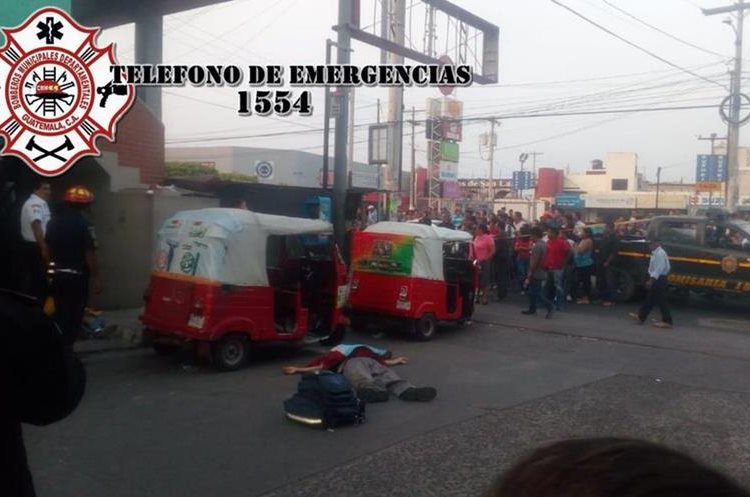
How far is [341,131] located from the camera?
13.9 metres

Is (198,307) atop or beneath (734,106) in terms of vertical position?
beneath

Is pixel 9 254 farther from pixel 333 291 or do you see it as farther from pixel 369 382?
pixel 333 291

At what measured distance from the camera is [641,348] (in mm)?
11727

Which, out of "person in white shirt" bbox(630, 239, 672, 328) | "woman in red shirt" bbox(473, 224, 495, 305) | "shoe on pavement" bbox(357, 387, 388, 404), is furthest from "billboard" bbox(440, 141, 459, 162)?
"shoe on pavement" bbox(357, 387, 388, 404)

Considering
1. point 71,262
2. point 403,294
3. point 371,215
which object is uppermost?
point 371,215

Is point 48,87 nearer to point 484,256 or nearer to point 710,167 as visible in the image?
point 484,256

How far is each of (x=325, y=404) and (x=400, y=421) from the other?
2.67 feet

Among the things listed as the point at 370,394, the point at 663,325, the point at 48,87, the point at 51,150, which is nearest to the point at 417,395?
the point at 370,394

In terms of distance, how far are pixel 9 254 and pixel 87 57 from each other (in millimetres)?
9236

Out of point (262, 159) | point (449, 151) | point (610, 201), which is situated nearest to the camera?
point (262, 159)

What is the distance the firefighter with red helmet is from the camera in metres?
8.23

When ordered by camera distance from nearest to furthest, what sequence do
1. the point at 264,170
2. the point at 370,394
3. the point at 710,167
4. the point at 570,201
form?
the point at 370,394
the point at 710,167
the point at 264,170
the point at 570,201

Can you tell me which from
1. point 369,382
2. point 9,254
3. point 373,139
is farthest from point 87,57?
point 373,139

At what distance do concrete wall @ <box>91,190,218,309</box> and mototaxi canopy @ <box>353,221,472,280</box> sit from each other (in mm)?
4100
